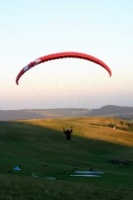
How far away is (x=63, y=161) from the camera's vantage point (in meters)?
47.0

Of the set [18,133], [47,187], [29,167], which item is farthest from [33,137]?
[47,187]

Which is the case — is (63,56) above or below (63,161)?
above

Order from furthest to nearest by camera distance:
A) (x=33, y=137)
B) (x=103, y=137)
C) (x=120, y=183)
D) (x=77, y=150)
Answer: (x=103, y=137), (x=33, y=137), (x=77, y=150), (x=120, y=183)

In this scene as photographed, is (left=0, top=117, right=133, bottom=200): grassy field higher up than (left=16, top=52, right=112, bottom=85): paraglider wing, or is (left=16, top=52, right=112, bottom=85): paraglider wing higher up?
(left=16, top=52, right=112, bottom=85): paraglider wing

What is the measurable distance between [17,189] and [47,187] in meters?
2.49

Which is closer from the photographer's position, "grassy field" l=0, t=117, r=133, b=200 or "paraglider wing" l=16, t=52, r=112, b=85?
"grassy field" l=0, t=117, r=133, b=200

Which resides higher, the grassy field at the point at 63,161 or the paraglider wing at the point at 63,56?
the paraglider wing at the point at 63,56

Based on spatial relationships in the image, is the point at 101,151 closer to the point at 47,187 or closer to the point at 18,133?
the point at 18,133

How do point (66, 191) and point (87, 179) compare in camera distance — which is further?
point (87, 179)

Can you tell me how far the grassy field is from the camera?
20906 mm

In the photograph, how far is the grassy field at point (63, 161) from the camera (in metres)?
20.9

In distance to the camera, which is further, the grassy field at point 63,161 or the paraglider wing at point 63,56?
the paraglider wing at point 63,56

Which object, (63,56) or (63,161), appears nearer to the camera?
(63,56)

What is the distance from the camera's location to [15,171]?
3312cm
